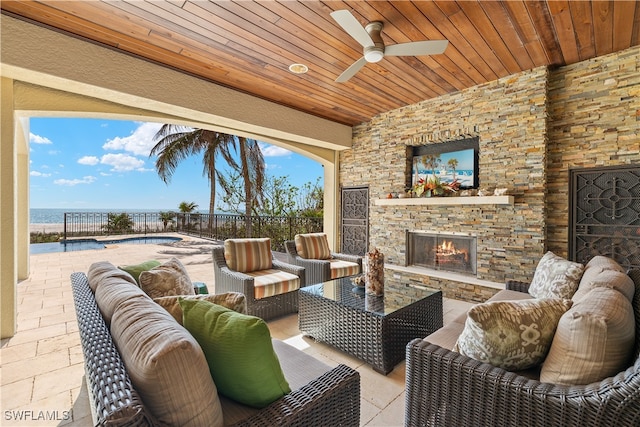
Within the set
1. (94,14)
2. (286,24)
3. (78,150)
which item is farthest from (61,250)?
(78,150)

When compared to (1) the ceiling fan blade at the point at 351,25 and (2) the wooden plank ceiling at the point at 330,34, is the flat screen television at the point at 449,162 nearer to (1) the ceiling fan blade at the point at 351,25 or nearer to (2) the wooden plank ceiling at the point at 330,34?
(2) the wooden plank ceiling at the point at 330,34

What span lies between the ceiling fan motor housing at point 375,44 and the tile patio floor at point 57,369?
101 inches

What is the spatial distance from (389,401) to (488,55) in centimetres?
339

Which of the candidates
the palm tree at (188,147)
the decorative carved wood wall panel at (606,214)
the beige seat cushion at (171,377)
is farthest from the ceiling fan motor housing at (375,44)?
the palm tree at (188,147)

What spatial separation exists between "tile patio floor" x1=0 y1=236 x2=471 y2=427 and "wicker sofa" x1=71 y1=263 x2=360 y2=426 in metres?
0.76

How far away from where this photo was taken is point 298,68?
3311 millimetres

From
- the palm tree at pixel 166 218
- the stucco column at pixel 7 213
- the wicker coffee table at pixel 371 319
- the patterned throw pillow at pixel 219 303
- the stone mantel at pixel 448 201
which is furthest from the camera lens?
the palm tree at pixel 166 218

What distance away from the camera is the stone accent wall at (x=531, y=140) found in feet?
10.3

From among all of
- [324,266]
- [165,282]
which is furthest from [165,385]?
[324,266]

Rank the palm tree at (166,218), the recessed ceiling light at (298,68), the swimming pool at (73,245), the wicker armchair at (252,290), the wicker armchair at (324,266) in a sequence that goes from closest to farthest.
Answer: the wicker armchair at (252,290) < the recessed ceiling light at (298,68) < the wicker armchair at (324,266) < the swimming pool at (73,245) < the palm tree at (166,218)

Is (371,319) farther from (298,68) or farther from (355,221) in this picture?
(355,221)

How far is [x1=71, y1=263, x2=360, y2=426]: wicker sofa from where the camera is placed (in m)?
0.76

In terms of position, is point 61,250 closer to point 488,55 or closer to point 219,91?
point 219,91

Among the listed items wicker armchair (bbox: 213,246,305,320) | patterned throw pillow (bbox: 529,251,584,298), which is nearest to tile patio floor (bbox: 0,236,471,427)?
wicker armchair (bbox: 213,246,305,320)
